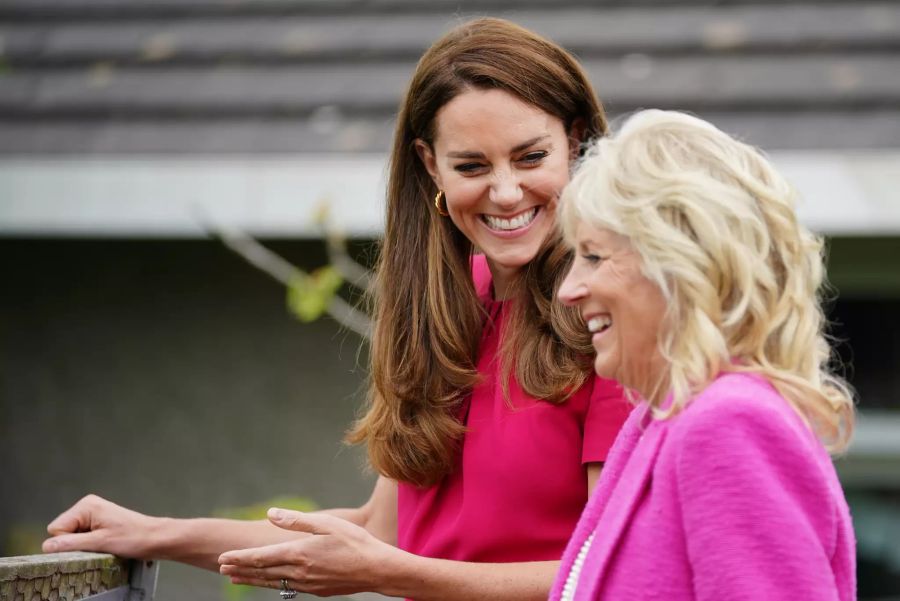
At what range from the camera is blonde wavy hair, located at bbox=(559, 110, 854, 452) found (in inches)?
59.8

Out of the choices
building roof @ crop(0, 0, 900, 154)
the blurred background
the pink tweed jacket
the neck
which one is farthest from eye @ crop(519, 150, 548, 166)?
building roof @ crop(0, 0, 900, 154)

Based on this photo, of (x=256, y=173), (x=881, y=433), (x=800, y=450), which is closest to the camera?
(x=800, y=450)

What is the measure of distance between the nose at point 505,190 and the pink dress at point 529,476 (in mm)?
320

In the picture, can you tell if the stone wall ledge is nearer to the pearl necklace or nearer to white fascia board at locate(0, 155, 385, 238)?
the pearl necklace

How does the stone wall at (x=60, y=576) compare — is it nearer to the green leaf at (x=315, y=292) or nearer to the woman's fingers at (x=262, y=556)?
the woman's fingers at (x=262, y=556)

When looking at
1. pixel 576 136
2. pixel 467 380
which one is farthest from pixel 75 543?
pixel 576 136

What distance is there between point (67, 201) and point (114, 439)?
35.1 inches

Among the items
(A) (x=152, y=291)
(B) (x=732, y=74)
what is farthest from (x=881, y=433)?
(A) (x=152, y=291)

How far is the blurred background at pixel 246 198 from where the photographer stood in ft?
13.4

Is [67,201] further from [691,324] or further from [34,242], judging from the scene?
[691,324]

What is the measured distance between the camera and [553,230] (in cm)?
226

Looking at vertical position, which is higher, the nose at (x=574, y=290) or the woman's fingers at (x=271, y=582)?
the nose at (x=574, y=290)

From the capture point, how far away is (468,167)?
2277 millimetres

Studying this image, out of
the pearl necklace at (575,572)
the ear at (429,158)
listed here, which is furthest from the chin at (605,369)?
the ear at (429,158)
